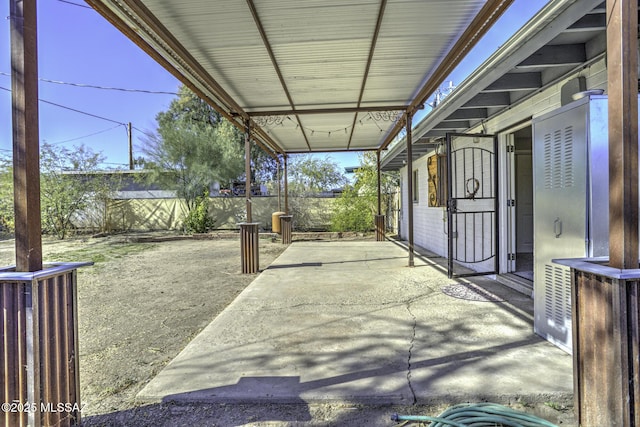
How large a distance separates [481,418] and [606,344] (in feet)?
2.51

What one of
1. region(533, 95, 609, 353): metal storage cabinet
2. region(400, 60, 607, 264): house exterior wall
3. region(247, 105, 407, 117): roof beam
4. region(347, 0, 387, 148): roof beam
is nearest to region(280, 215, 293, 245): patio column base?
region(400, 60, 607, 264): house exterior wall

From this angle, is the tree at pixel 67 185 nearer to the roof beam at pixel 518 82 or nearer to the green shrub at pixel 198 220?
the green shrub at pixel 198 220

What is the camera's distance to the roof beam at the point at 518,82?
405 centimetres

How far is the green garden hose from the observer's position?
74.5 inches

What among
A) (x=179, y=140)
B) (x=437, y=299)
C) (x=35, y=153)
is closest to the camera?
(x=35, y=153)

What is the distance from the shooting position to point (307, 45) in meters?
4.14

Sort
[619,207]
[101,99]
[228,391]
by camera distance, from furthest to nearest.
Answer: [101,99]
[228,391]
[619,207]

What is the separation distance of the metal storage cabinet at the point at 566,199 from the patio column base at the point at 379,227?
8094 mm

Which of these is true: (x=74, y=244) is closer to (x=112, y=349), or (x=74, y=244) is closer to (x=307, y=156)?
(x=112, y=349)

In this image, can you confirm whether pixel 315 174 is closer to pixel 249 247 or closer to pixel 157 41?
pixel 249 247

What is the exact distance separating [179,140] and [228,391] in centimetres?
1508

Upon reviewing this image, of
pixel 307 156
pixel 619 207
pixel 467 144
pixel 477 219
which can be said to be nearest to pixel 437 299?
pixel 477 219

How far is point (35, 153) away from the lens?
186cm

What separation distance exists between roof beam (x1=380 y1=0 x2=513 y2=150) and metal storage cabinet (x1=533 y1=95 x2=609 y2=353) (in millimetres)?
1152
